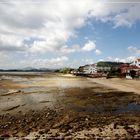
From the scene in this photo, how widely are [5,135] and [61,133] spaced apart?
3360 mm

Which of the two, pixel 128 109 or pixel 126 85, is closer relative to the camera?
pixel 128 109

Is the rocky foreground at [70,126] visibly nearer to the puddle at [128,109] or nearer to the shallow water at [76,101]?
the puddle at [128,109]

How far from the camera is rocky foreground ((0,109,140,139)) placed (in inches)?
500

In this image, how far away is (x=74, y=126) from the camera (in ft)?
47.8

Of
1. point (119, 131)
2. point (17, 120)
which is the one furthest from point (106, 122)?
point (17, 120)

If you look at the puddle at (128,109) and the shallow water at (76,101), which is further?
the shallow water at (76,101)

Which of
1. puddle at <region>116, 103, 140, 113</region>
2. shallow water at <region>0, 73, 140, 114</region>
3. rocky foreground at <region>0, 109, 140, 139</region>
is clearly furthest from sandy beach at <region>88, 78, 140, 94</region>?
rocky foreground at <region>0, 109, 140, 139</region>

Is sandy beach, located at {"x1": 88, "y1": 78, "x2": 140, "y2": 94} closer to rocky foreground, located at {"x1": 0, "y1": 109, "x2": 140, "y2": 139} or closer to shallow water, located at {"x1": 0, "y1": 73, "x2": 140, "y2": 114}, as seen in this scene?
shallow water, located at {"x1": 0, "y1": 73, "x2": 140, "y2": 114}

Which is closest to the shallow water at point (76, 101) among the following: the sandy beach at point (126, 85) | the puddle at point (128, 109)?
the puddle at point (128, 109)

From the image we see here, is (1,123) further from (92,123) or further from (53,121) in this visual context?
(92,123)

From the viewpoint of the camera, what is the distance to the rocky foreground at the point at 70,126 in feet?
41.7

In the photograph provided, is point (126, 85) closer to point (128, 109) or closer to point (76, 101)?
point (76, 101)

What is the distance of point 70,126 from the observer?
1462 centimetres

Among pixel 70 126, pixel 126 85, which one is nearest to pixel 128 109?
pixel 70 126
